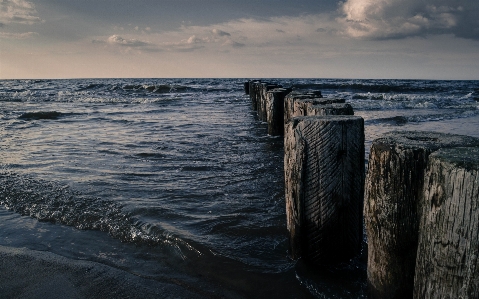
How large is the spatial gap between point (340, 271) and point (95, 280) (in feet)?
5.81

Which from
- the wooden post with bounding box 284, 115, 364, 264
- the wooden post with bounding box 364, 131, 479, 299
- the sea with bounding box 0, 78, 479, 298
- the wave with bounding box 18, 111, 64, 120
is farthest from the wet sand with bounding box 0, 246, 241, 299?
the wave with bounding box 18, 111, 64, 120

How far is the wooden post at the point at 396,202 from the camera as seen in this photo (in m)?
1.92

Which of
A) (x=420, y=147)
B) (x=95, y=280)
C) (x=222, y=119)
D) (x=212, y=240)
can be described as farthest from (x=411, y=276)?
(x=222, y=119)

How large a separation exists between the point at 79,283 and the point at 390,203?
7.06 feet

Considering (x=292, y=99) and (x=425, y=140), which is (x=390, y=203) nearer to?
(x=425, y=140)

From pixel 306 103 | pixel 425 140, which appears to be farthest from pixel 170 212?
pixel 425 140

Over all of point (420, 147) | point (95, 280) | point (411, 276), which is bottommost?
point (95, 280)

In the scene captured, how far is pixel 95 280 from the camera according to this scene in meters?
2.71

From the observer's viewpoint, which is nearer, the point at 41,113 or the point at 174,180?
the point at 174,180

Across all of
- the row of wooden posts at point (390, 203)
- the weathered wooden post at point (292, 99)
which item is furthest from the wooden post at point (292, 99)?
the row of wooden posts at point (390, 203)

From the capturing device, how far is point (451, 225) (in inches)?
60.0

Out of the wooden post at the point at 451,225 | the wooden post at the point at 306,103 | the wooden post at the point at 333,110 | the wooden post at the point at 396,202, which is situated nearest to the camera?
the wooden post at the point at 451,225

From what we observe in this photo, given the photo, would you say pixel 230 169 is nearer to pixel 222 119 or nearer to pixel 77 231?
pixel 77 231

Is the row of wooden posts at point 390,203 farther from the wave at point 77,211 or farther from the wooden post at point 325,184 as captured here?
the wave at point 77,211
